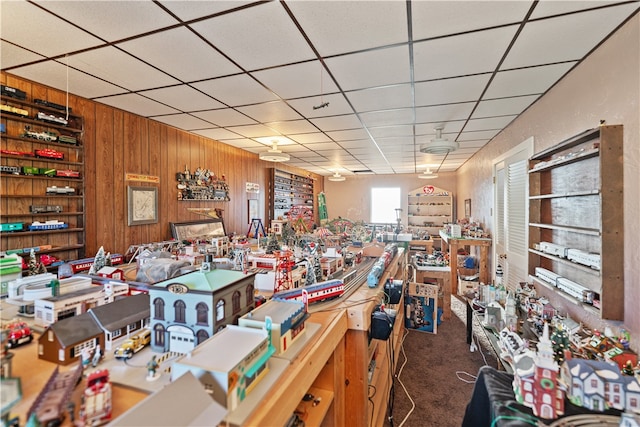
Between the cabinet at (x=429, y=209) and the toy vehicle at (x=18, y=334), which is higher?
the cabinet at (x=429, y=209)

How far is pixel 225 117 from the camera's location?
11.9 feet

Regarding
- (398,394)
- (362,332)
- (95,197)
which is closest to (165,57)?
(95,197)

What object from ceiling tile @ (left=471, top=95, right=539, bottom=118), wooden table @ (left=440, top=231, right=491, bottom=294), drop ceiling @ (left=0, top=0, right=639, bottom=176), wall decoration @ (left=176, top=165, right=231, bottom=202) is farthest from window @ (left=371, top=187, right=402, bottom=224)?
ceiling tile @ (left=471, top=95, right=539, bottom=118)

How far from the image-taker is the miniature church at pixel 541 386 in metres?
1.06

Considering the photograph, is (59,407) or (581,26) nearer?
(59,407)

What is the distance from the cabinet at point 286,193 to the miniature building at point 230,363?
Result: 15.8ft

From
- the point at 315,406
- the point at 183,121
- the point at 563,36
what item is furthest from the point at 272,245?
the point at 563,36

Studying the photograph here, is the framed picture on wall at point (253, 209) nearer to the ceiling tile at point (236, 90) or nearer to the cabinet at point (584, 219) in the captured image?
the ceiling tile at point (236, 90)

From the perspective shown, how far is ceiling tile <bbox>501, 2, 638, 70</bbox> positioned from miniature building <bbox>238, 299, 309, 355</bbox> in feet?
7.14

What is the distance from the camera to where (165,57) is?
214cm

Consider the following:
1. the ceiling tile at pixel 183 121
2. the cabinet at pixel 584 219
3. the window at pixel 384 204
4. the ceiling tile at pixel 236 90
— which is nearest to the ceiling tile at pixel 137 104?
the ceiling tile at pixel 183 121

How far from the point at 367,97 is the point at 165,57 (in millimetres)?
1845

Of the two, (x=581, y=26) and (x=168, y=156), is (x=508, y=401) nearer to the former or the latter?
(x=581, y=26)

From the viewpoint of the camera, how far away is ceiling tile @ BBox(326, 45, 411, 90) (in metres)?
2.07
